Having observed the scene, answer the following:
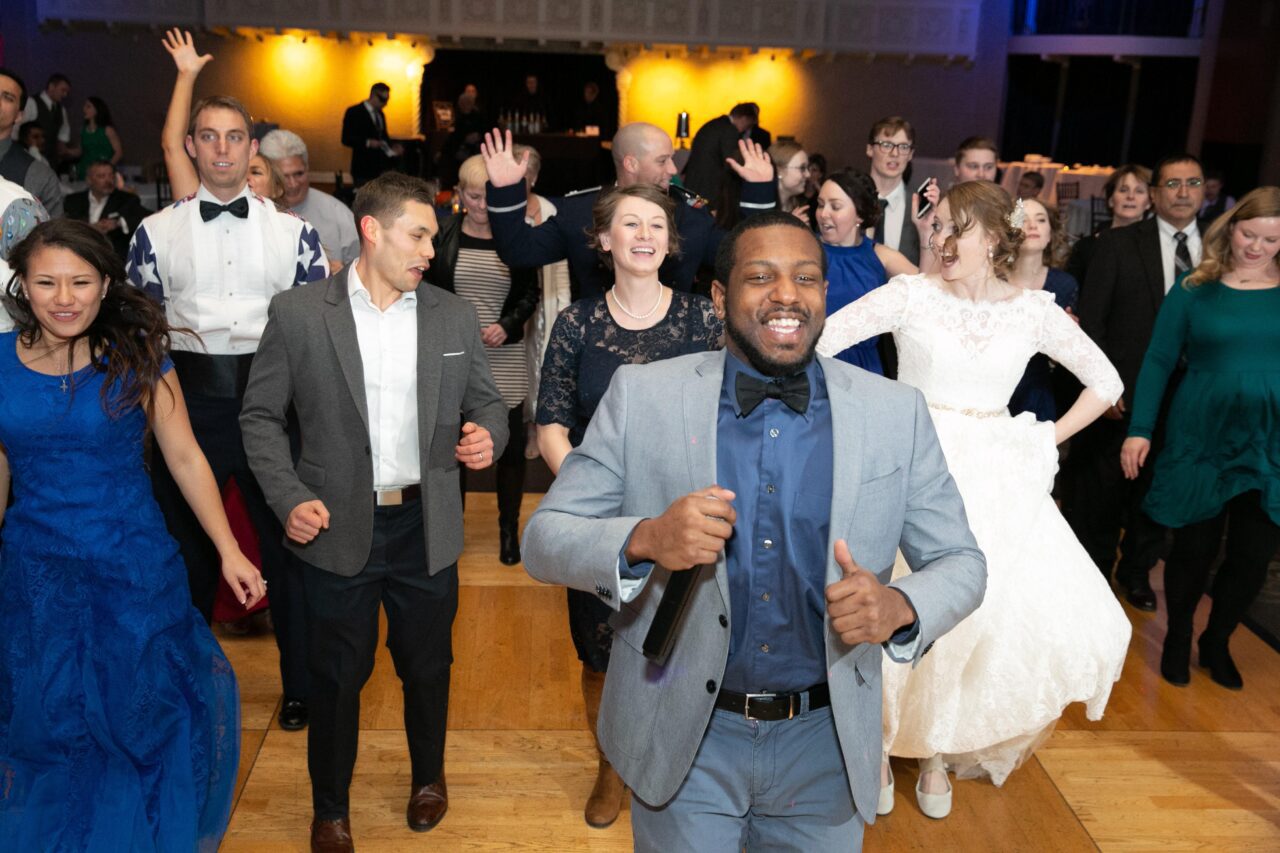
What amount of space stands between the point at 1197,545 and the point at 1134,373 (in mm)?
907

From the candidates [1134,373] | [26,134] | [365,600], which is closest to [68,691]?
[365,600]

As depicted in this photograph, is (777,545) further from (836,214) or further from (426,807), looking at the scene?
(836,214)

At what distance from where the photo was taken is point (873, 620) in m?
1.70

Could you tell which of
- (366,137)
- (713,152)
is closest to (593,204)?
(713,152)

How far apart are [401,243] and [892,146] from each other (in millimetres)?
2613

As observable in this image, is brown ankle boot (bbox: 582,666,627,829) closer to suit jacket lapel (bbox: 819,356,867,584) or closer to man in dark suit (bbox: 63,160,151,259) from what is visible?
suit jacket lapel (bbox: 819,356,867,584)

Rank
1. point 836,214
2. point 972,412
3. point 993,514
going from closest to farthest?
point 993,514, point 972,412, point 836,214

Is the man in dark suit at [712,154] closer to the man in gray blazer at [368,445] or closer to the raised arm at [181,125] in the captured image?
the raised arm at [181,125]

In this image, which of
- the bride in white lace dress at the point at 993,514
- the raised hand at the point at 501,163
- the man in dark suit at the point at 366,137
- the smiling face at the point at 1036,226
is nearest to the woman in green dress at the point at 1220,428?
the smiling face at the point at 1036,226

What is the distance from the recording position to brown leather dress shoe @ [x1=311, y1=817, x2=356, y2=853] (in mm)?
3041

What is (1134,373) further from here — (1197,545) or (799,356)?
(799,356)

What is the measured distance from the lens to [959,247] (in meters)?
3.39

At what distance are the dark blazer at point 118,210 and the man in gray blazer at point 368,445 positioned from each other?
18.6 feet

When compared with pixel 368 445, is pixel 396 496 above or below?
below
